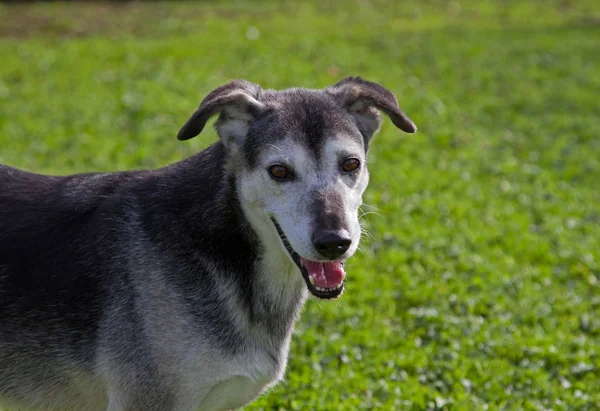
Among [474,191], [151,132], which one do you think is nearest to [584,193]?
[474,191]

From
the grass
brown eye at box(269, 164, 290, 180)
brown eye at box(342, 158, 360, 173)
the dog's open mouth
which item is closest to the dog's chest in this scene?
the dog's open mouth

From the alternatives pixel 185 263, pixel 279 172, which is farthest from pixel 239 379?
pixel 279 172

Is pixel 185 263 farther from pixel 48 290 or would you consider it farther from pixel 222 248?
pixel 48 290

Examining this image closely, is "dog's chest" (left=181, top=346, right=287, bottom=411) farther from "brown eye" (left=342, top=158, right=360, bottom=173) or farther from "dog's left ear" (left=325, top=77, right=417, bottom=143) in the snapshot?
"dog's left ear" (left=325, top=77, right=417, bottom=143)

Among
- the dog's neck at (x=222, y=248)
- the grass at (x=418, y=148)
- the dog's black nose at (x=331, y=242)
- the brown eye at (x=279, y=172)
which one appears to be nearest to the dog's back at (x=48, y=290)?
the dog's neck at (x=222, y=248)

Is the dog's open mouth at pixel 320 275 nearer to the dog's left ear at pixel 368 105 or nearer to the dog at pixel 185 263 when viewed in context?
the dog at pixel 185 263

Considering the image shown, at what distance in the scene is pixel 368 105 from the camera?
16.2 feet

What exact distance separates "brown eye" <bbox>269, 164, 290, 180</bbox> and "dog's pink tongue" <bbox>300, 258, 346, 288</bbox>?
1.54ft

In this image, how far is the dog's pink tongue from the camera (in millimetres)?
4414

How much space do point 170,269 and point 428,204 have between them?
6.13 meters

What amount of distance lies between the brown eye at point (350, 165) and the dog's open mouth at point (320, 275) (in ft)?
1.68

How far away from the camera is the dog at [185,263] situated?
4.34m

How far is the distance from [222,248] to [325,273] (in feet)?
2.03

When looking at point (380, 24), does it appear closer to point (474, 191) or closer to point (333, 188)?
point (474, 191)
